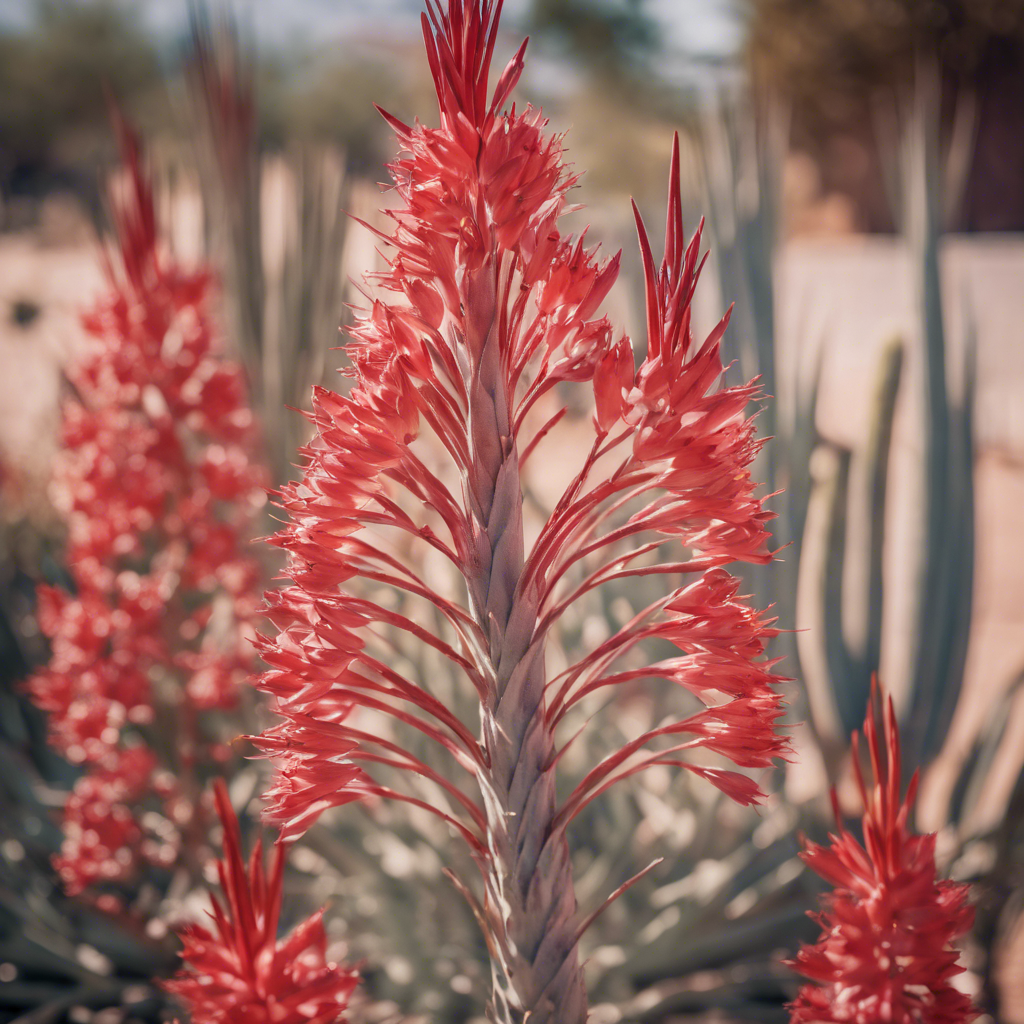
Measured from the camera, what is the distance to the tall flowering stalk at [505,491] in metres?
0.47

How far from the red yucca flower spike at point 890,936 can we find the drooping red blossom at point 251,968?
0.29 m

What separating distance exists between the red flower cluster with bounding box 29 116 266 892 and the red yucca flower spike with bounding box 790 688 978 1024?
855 millimetres

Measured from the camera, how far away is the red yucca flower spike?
0.49 meters

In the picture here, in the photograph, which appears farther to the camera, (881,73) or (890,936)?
(881,73)

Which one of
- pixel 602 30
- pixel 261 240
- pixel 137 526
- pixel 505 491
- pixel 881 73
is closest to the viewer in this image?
pixel 505 491

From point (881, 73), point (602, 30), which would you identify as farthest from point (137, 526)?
point (602, 30)

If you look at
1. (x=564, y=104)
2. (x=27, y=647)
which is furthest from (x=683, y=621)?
(x=564, y=104)

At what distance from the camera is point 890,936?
0.50 meters

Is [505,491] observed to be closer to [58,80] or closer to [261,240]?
[261,240]

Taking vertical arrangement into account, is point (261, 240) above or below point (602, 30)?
below

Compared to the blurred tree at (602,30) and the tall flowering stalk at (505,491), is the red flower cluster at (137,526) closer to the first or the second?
the tall flowering stalk at (505,491)

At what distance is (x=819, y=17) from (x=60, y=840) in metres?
9.67

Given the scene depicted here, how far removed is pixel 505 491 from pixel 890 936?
0.34 metres

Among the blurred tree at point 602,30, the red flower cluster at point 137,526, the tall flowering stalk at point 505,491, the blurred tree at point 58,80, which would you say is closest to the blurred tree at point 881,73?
the blurred tree at point 602,30
